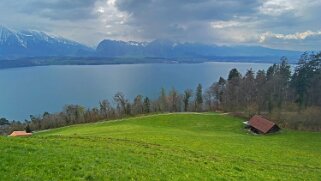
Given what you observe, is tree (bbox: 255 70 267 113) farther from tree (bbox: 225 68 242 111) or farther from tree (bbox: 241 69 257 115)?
tree (bbox: 225 68 242 111)

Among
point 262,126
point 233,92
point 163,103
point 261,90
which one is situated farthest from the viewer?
point 163,103

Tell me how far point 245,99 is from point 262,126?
45.6 meters

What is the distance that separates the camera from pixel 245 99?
107000mm

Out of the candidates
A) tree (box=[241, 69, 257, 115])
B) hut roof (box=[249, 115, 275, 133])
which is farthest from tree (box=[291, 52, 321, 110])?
hut roof (box=[249, 115, 275, 133])

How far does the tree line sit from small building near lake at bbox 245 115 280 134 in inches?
389

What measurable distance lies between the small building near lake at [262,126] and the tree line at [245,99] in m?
9.88

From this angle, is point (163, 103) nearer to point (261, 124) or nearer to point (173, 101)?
point (173, 101)

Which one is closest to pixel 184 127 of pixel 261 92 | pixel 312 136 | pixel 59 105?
pixel 312 136

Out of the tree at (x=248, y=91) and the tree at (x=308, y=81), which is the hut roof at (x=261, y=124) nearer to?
the tree at (x=308, y=81)

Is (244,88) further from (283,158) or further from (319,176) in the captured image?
(319,176)

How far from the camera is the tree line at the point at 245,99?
87.3 m

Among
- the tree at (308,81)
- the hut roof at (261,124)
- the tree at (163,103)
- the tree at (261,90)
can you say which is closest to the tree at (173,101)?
the tree at (163,103)

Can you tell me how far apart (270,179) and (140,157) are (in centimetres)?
841

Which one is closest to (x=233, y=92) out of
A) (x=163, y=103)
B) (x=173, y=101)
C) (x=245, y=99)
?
(x=245, y=99)
